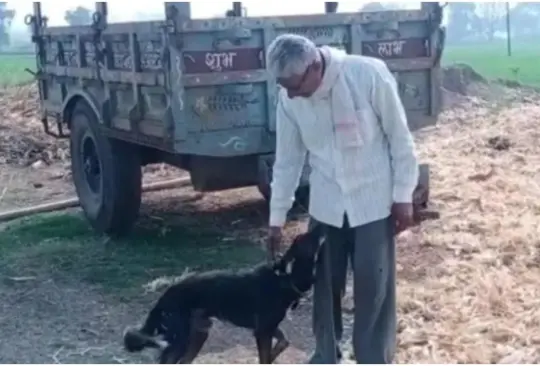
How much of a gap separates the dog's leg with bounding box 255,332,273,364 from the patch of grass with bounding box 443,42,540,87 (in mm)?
15954

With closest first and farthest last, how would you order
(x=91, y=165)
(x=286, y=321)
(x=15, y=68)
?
(x=286, y=321) < (x=91, y=165) < (x=15, y=68)

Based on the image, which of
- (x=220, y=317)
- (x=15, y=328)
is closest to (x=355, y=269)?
(x=220, y=317)

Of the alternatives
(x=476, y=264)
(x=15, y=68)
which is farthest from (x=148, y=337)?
(x=15, y=68)

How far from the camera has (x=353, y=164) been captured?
13.8 feet

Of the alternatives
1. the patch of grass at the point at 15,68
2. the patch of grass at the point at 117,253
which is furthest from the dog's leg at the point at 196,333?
the patch of grass at the point at 15,68

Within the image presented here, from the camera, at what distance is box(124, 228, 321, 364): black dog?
4.57 meters

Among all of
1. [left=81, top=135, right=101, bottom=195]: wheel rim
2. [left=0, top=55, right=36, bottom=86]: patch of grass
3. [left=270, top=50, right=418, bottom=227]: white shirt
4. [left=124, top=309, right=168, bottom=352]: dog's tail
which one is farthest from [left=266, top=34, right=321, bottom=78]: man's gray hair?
[left=0, top=55, right=36, bottom=86]: patch of grass

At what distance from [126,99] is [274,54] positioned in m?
3.77

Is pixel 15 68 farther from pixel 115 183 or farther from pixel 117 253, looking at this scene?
pixel 117 253

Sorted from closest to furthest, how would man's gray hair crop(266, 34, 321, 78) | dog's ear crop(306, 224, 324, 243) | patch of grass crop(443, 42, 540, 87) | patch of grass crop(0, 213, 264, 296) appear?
man's gray hair crop(266, 34, 321, 78) < dog's ear crop(306, 224, 324, 243) < patch of grass crop(0, 213, 264, 296) < patch of grass crop(443, 42, 540, 87)

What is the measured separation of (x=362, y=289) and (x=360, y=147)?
0.63 m

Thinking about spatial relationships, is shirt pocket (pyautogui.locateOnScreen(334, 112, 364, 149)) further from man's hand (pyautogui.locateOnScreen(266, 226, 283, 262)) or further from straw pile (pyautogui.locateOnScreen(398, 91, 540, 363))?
straw pile (pyautogui.locateOnScreen(398, 91, 540, 363))

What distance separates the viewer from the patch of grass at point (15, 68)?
21030 mm

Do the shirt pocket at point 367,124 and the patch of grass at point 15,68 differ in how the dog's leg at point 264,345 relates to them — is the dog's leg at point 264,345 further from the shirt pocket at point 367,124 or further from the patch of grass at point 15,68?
the patch of grass at point 15,68
